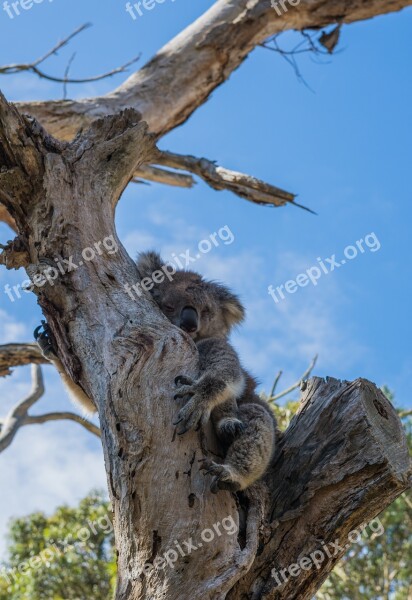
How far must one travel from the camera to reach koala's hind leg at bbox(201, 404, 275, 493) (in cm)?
257

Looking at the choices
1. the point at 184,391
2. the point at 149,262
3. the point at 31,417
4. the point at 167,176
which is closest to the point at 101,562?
the point at 31,417

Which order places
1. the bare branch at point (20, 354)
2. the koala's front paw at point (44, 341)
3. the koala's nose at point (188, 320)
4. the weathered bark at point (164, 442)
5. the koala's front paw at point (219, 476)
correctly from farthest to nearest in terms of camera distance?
the bare branch at point (20, 354) < the koala's nose at point (188, 320) < the koala's front paw at point (44, 341) < the koala's front paw at point (219, 476) < the weathered bark at point (164, 442)

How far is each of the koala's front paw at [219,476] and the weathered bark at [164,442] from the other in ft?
0.11

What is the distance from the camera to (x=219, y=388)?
306 centimetres

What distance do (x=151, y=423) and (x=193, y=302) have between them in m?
1.99

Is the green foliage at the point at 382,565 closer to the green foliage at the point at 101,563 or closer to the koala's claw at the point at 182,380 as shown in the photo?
the green foliage at the point at 101,563

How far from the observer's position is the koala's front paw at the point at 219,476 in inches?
100

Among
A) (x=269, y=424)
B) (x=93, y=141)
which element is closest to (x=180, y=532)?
(x=269, y=424)

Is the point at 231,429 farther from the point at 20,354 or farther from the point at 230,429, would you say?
the point at 20,354

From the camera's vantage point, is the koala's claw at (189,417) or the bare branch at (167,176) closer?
the koala's claw at (189,417)

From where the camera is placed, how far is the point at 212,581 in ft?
7.52

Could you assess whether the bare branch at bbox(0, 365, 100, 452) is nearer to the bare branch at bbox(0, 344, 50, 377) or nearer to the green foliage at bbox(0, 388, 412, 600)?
the bare branch at bbox(0, 344, 50, 377)

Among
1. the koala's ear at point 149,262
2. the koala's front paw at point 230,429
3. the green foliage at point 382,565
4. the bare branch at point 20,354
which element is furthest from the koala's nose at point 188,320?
the green foliage at point 382,565

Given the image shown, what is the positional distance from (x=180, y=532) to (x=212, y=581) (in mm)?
200
